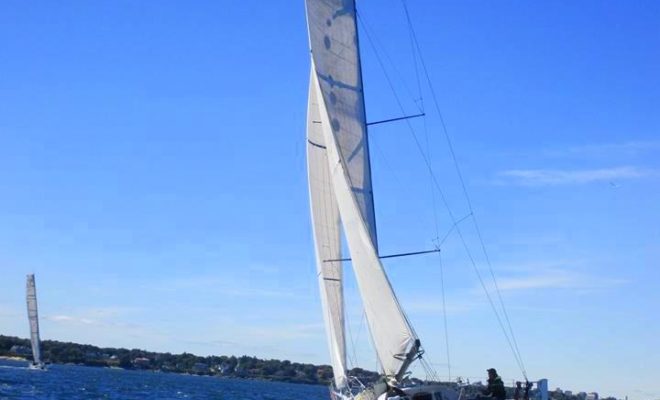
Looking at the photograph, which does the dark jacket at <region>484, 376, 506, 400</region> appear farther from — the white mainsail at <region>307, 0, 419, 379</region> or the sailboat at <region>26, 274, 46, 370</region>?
the sailboat at <region>26, 274, 46, 370</region>

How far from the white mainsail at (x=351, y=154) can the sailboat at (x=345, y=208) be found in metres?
0.02

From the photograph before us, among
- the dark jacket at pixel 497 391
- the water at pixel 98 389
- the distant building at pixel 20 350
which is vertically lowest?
the water at pixel 98 389

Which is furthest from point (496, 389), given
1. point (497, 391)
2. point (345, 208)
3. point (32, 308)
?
point (32, 308)

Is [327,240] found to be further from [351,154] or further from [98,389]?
[98,389]

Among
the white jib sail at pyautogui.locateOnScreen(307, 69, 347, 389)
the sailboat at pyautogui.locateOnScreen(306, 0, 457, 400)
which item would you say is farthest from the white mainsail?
the white jib sail at pyautogui.locateOnScreen(307, 69, 347, 389)

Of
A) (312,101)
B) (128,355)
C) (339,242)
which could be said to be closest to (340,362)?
(339,242)

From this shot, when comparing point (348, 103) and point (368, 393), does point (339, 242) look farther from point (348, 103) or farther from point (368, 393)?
point (368, 393)

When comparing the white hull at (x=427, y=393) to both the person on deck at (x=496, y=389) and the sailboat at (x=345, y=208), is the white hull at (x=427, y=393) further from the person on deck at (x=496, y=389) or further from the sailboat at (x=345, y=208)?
the person on deck at (x=496, y=389)

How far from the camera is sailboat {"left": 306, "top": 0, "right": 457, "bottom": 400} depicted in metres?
23.0

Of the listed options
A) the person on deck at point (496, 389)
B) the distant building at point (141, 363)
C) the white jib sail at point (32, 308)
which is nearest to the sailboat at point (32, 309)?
the white jib sail at point (32, 308)

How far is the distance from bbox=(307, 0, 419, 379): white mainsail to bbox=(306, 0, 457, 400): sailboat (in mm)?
24

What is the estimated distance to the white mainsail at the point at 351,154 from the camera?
76.3 feet

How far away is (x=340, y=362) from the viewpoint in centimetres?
2956

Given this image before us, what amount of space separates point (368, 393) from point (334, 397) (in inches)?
229
